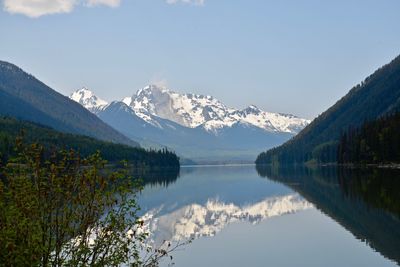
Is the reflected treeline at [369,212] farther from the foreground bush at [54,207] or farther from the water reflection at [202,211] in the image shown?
the foreground bush at [54,207]

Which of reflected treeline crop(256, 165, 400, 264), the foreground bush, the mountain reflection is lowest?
the mountain reflection

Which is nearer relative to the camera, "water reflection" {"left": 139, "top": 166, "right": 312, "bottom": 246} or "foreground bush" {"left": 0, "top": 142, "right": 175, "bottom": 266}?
"foreground bush" {"left": 0, "top": 142, "right": 175, "bottom": 266}

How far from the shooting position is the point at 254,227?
6681 centimetres

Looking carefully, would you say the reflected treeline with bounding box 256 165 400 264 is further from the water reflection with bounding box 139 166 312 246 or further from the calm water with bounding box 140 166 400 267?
the water reflection with bounding box 139 166 312 246

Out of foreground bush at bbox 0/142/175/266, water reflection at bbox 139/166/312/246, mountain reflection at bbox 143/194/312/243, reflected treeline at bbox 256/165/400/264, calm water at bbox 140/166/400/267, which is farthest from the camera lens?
water reflection at bbox 139/166/312/246

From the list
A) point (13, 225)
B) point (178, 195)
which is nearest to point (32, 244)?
point (13, 225)

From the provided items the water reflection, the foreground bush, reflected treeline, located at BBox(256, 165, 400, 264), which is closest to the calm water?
reflected treeline, located at BBox(256, 165, 400, 264)

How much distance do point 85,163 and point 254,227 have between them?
163ft

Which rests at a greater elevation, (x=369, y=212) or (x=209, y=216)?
(x=369, y=212)

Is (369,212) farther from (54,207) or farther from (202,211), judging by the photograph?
(54,207)

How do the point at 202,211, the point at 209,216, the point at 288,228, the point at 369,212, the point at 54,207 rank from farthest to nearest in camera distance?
the point at 202,211 < the point at 209,216 < the point at 369,212 < the point at 288,228 < the point at 54,207

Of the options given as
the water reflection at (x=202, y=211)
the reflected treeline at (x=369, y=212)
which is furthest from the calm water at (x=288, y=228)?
the water reflection at (x=202, y=211)

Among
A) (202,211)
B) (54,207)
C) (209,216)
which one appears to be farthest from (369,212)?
(54,207)

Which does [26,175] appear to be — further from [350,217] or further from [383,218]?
[350,217]
